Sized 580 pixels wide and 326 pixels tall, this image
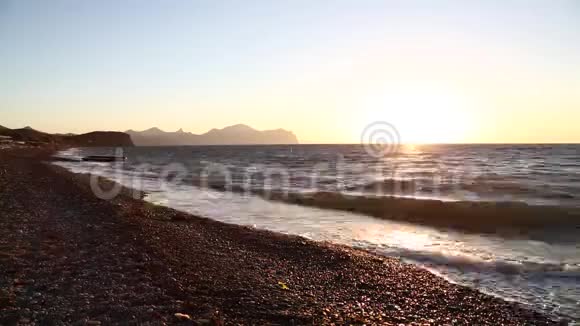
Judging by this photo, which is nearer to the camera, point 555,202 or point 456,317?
point 456,317

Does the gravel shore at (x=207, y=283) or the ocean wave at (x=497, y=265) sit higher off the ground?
the gravel shore at (x=207, y=283)

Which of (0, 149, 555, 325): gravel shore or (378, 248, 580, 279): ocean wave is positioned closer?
(0, 149, 555, 325): gravel shore

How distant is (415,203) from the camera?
82.4ft

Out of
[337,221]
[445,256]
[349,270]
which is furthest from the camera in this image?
[337,221]

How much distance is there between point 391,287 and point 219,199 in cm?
1997

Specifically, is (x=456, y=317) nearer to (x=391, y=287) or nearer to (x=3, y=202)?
(x=391, y=287)

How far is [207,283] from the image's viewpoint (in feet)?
28.2

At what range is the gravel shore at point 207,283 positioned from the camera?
687cm

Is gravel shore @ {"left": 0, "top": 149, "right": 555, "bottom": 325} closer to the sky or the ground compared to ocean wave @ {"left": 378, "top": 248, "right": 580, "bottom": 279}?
closer to the sky

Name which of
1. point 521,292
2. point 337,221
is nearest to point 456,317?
point 521,292

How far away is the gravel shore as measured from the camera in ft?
22.5

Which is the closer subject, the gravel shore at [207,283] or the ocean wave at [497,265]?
the gravel shore at [207,283]

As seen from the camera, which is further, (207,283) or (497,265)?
(497,265)

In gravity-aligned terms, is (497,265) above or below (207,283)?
below
